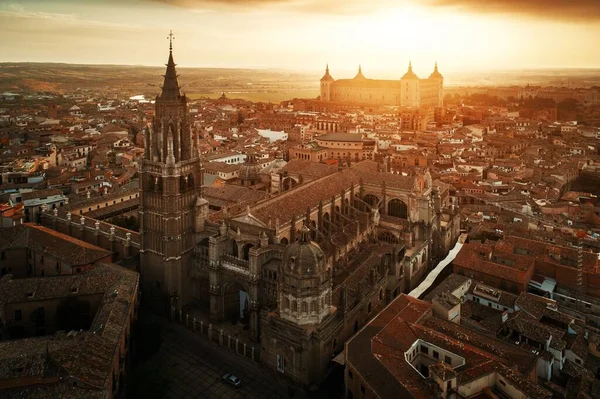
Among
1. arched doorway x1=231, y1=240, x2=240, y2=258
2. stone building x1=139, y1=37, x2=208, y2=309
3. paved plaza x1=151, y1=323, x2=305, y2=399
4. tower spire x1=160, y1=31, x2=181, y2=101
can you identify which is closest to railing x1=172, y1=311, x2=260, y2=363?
paved plaza x1=151, y1=323, x2=305, y2=399

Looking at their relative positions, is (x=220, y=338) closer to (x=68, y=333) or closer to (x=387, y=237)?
(x=68, y=333)

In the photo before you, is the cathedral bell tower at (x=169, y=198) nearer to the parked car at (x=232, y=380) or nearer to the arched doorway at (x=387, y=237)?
the parked car at (x=232, y=380)

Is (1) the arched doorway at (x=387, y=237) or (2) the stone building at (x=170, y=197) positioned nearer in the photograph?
(2) the stone building at (x=170, y=197)

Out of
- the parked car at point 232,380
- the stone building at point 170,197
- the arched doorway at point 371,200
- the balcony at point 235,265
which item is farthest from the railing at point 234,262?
the arched doorway at point 371,200

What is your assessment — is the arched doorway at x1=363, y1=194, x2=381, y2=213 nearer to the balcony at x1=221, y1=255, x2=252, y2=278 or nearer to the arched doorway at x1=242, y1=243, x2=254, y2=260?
the arched doorway at x1=242, y1=243, x2=254, y2=260

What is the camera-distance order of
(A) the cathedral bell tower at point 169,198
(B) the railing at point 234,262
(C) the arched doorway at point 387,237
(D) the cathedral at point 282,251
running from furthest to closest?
(C) the arched doorway at point 387,237, (A) the cathedral bell tower at point 169,198, (B) the railing at point 234,262, (D) the cathedral at point 282,251

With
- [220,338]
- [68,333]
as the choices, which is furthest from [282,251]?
[68,333]
